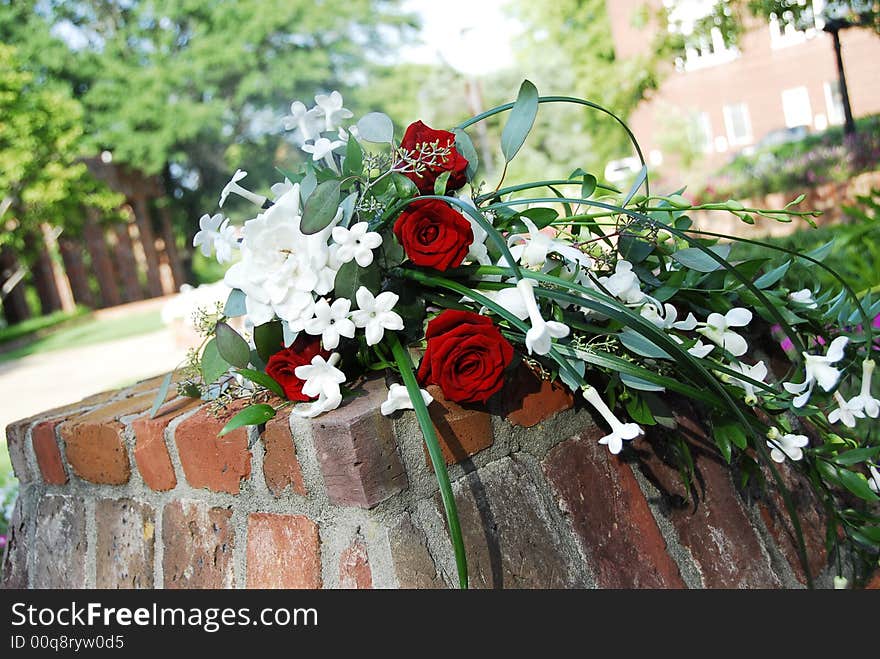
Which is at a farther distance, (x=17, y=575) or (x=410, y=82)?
(x=410, y=82)

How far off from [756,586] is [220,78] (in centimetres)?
2495

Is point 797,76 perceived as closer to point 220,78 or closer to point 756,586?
point 220,78

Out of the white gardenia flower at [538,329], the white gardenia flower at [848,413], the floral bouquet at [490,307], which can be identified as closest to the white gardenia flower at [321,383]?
the floral bouquet at [490,307]

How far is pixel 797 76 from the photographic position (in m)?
21.2

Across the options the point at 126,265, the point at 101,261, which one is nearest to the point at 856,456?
the point at 101,261

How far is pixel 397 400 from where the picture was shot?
835mm

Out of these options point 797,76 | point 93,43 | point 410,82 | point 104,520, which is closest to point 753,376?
point 104,520

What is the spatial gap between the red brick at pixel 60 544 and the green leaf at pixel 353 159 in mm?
659

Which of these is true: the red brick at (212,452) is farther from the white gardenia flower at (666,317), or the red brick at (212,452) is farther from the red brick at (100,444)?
the white gardenia flower at (666,317)

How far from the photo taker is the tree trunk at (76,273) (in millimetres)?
19719

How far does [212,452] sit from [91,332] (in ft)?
49.3

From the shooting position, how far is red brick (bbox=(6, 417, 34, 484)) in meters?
1.33

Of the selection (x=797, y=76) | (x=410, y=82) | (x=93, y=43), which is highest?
(x=93, y=43)

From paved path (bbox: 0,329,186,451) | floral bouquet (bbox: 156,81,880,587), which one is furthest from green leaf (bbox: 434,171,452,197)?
paved path (bbox: 0,329,186,451)
